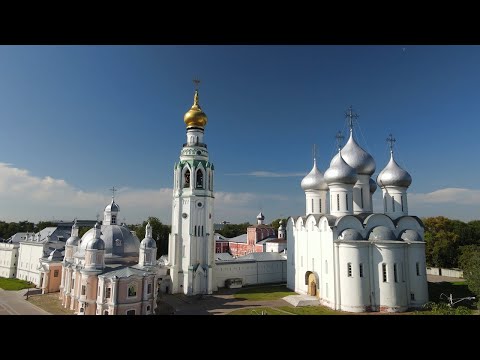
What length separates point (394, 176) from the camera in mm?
18891

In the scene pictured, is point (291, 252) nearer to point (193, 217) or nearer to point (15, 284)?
point (193, 217)

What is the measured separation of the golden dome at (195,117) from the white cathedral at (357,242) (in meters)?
8.04

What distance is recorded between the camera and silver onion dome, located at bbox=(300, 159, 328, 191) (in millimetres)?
21031

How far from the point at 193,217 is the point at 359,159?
35.7ft

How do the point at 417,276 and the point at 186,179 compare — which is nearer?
the point at 417,276

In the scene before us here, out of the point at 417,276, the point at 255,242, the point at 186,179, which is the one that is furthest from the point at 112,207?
the point at 255,242

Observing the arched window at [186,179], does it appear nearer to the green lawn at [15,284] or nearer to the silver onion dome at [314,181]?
the silver onion dome at [314,181]

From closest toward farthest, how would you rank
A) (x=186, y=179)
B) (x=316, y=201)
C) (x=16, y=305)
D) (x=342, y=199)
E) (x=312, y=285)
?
(x=16, y=305)
(x=342, y=199)
(x=312, y=285)
(x=316, y=201)
(x=186, y=179)

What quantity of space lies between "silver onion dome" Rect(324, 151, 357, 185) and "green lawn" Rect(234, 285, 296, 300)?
24.5ft
